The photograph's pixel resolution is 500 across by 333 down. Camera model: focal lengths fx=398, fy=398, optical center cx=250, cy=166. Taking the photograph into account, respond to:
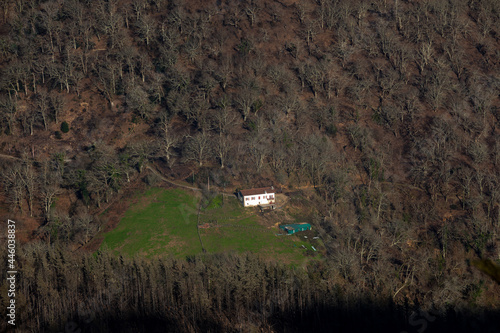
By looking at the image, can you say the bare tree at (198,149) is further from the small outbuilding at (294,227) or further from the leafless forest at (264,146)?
the small outbuilding at (294,227)

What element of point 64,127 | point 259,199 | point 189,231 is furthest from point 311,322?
point 64,127

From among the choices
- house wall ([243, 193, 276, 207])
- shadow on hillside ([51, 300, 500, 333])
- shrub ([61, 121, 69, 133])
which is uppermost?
shrub ([61, 121, 69, 133])

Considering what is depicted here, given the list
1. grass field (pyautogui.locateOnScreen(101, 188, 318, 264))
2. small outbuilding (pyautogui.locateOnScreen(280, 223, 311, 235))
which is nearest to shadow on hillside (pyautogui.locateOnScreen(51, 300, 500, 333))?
grass field (pyautogui.locateOnScreen(101, 188, 318, 264))

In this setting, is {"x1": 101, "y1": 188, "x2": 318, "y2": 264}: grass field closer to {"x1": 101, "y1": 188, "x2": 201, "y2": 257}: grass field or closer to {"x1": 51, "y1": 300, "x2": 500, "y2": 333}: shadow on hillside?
{"x1": 101, "y1": 188, "x2": 201, "y2": 257}: grass field

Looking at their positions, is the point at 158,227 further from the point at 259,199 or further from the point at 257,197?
the point at 259,199

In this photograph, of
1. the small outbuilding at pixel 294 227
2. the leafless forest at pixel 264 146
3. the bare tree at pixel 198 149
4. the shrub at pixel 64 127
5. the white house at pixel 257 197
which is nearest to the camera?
the leafless forest at pixel 264 146

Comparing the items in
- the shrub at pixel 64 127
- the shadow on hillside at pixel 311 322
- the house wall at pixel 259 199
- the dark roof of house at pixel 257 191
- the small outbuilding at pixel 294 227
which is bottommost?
the shadow on hillside at pixel 311 322

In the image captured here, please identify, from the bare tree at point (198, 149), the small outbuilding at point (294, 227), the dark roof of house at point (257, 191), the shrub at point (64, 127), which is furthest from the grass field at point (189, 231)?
the shrub at point (64, 127)

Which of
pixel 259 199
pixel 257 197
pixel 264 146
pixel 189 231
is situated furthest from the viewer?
pixel 264 146

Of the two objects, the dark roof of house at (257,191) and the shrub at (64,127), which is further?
the shrub at (64,127)
